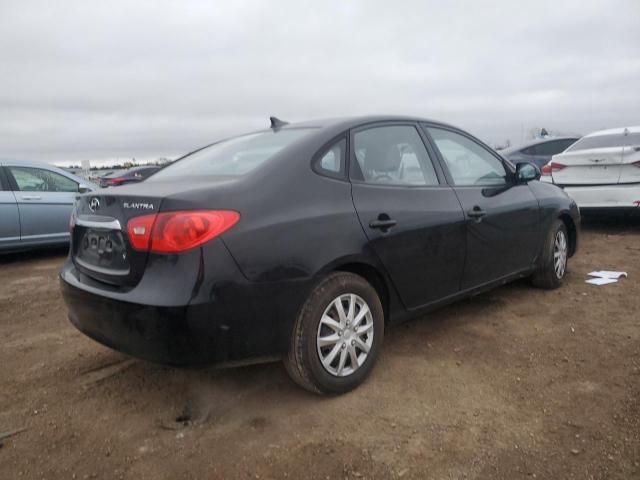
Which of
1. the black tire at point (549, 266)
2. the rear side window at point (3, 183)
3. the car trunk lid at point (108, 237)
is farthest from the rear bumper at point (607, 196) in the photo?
the rear side window at point (3, 183)

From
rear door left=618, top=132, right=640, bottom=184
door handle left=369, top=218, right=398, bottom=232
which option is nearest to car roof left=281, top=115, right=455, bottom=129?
door handle left=369, top=218, right=398, bottom=232

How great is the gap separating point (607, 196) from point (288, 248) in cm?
588

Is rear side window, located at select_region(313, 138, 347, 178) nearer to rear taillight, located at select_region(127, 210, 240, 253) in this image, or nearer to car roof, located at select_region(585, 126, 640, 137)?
rear taillight, located at select_region(127, 210, 240, 253)

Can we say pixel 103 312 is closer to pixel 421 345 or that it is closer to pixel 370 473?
pixel 370 473

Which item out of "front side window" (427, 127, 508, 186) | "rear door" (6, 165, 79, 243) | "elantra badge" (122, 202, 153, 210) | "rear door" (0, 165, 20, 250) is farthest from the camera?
"rear door" (6, 165, 79, 243)

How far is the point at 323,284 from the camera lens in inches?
101

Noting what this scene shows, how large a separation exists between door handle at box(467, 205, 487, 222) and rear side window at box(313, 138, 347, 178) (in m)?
1.08

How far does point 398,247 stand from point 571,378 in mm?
1217

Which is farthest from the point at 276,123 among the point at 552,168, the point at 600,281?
the point at 552,168

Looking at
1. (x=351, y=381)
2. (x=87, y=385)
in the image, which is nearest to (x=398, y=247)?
(x=351, y=381)

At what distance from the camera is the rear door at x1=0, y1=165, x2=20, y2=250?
6.50 metres

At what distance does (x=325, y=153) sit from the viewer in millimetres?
2770

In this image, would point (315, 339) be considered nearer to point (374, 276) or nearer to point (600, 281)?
point (374, 276)

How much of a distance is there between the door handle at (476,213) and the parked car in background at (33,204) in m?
5.64
